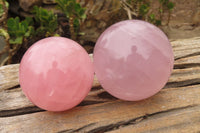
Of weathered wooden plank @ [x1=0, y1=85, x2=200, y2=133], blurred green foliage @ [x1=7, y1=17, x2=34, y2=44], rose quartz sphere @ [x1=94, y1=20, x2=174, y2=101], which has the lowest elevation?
weathered wooden plank @ [x1=0, y1=85, x2=200, y2=133]

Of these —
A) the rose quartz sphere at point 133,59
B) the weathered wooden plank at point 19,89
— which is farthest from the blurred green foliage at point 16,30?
the rose quartz sphere at point 133,59

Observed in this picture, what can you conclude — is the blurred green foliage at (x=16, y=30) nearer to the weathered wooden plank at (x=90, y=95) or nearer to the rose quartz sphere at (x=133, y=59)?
the weathered wooden plank at (x=90, y=95)

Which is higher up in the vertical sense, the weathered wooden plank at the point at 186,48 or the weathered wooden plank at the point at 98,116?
the weathered wooden plank at the point at 186,48

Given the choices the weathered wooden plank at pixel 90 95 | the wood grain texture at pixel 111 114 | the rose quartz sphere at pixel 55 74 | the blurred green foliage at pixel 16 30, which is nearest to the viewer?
the rose quartz sphere at pixel 55 74

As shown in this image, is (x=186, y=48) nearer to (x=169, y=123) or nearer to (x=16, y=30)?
(x=169, y=123)

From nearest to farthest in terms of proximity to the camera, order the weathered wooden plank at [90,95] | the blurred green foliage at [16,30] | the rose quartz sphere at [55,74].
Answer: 1. the rose quartz sphere at [55,74]
2. the weathered wooden plank at [90,95]
3. the blurred green foliage at [16,30]

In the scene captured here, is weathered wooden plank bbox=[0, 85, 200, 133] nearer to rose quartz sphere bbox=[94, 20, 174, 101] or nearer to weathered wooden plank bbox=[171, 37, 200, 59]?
rose quartz sphere bbox=[94, 20, 174, 101]

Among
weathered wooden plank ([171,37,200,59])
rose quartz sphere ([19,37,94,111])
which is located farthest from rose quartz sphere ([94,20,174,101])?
weathered wooden plank ([171,37,200,59])

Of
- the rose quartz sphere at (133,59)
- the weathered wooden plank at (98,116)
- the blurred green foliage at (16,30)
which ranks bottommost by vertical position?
the weathered wooden plank at (98,116)

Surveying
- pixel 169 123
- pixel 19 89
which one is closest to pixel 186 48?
pixel 169 123

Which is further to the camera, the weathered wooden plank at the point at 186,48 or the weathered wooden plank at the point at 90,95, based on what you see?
the weathered wooden plank at the point at 186,48
